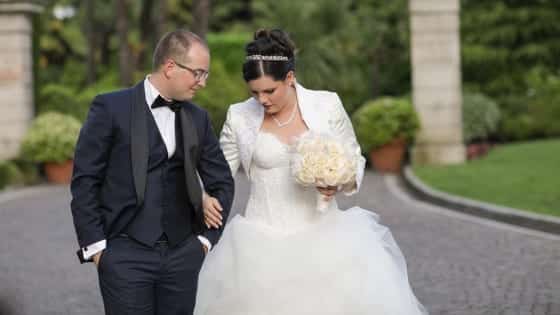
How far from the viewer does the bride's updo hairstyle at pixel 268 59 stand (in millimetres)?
5578

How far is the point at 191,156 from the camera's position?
5211 millimetres

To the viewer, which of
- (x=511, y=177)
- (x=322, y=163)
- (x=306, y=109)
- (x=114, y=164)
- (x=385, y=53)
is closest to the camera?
(x=114, y=164)

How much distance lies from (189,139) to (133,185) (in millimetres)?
325

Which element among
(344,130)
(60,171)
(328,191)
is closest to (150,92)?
(328,191)

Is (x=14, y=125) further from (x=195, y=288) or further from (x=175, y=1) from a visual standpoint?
(x=175, y=1)

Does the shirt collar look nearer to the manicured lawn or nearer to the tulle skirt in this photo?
the tulle skirt

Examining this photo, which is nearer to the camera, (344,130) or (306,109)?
(306,109)

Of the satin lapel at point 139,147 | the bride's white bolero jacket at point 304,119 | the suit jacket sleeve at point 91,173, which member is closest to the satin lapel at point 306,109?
the bride's white bolero jacket at point 304,119

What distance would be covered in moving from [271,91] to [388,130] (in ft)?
52.6

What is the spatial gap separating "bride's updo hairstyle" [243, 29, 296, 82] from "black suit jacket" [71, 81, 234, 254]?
1.56ft

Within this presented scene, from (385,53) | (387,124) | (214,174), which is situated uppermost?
(214,174)

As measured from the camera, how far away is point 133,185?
5.14 metres

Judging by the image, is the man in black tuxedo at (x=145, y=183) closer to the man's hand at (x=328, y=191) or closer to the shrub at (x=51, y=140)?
the man's hand at (x=328, y=191)

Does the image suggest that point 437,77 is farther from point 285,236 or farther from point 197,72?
point 197,72
